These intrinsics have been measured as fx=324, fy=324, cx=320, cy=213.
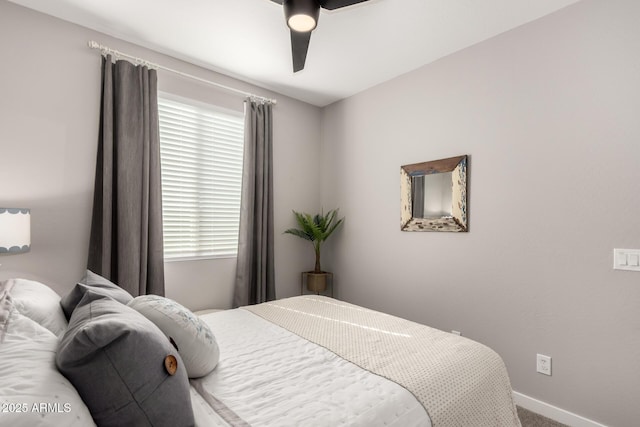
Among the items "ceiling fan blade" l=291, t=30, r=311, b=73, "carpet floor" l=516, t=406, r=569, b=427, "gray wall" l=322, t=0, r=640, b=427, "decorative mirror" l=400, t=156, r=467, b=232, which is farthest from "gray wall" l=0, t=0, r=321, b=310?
"carpet floor" l=516, t=406, r=569, b=427

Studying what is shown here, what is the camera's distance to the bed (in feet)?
2.56

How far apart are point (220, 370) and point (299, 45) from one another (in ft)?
6.08

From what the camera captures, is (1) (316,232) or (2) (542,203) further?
(1) (316,232)

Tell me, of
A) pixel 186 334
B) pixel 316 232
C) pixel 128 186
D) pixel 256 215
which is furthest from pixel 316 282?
pixel 186 334

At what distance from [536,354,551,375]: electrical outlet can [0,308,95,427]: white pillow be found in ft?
8.33

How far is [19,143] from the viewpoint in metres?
2.18

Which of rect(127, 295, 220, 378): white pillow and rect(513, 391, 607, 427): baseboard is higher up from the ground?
rect(127, 295, 220, 378): white pillow

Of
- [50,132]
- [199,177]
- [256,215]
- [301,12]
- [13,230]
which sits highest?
[301,12]

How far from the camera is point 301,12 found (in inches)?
65.5

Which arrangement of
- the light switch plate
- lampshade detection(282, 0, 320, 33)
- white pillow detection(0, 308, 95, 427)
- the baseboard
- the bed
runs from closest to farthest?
white pillow detection(0, 308, 95, 427), the bed, lampshade detection(282, 0, 320, 33), the light switch plate, the baseboard

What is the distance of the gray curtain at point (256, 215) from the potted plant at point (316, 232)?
38 centimetres

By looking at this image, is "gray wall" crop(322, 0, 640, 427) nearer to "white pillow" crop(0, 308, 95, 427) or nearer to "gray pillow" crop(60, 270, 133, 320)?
"gray pillow" crop(60, 270, 133, 320)

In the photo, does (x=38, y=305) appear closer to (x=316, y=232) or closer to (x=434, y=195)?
(x=316, y=232)

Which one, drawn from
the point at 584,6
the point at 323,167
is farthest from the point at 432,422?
the point at 323,167
